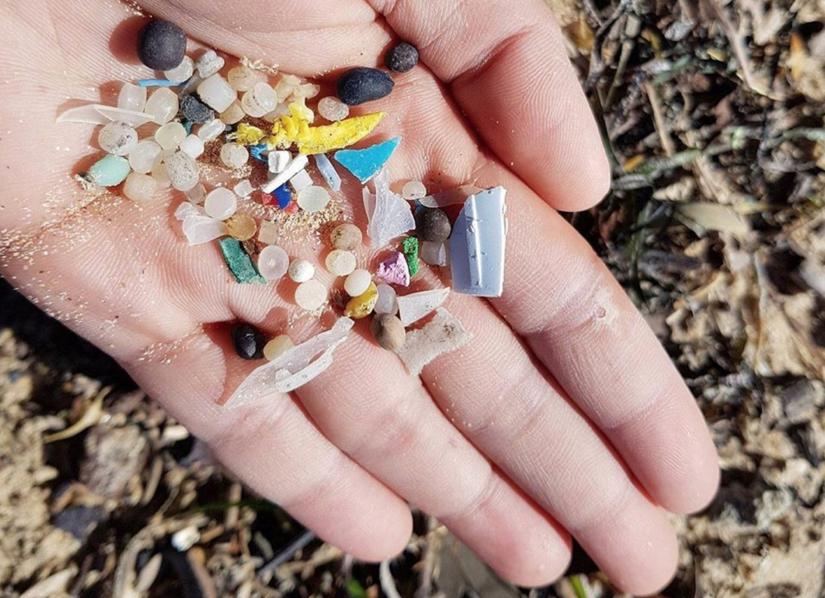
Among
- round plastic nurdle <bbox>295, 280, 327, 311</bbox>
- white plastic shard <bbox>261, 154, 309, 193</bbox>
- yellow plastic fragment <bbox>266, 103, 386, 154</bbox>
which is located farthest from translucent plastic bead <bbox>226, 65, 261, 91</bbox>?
round plastic nurdle <bbox>295, 280, 327, 311</bbox>

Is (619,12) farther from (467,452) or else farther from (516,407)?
(467,452)

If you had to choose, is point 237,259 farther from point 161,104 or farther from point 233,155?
point 161,104

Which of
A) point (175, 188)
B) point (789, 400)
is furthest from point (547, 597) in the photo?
point (175, 188)

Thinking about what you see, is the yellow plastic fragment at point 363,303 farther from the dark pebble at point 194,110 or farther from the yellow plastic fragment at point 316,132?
the dark pebble at point 194,110

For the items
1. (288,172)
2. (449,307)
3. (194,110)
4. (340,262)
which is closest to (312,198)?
(288,172)

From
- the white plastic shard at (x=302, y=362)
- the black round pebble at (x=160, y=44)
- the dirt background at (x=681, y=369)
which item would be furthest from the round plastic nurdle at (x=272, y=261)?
the dirt background at (x=681, y=369)

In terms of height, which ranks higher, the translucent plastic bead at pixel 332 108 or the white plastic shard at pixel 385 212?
the translucent plastic bead at pixel 332 108
